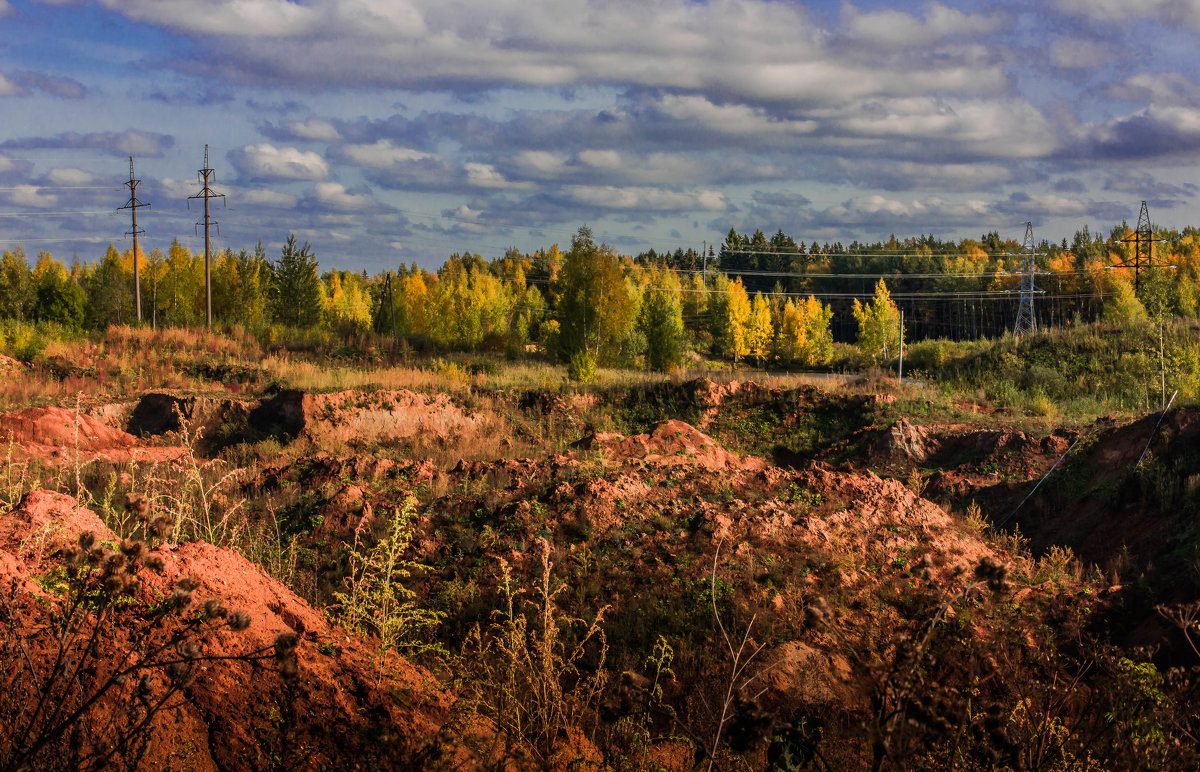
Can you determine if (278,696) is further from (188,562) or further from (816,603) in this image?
(816,603)

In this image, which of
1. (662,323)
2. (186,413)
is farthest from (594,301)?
(186,413)

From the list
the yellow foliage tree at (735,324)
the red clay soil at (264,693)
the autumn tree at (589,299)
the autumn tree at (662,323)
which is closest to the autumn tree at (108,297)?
the autumn tree at (589,299)

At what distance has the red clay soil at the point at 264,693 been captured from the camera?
3.59 m

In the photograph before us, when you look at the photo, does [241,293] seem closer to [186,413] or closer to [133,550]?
[186,413]

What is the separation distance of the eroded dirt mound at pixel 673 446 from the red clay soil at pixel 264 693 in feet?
34.4

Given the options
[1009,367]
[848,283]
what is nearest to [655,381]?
[1009,367]

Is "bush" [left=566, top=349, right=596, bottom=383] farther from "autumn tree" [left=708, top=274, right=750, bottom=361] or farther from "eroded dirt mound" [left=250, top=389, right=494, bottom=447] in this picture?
"autumn tree" [left=708, top=274, right=750, bottom=361]

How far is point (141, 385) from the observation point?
23.8 meters

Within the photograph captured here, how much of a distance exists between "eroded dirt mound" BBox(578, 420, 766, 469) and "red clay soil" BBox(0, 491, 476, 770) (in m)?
10.5

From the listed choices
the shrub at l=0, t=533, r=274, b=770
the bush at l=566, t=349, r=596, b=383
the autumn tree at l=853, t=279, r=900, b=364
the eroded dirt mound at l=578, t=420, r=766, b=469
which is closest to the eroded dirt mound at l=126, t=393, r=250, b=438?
the eroded dirt mound at l=578, t=420, r=766, b=469

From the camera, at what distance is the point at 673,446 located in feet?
60.7

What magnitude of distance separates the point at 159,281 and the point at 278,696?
59.6 meters

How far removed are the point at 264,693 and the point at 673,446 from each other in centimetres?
1494

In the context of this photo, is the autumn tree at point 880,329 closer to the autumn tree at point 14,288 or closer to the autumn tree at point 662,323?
the autumn tree at point 662,323
